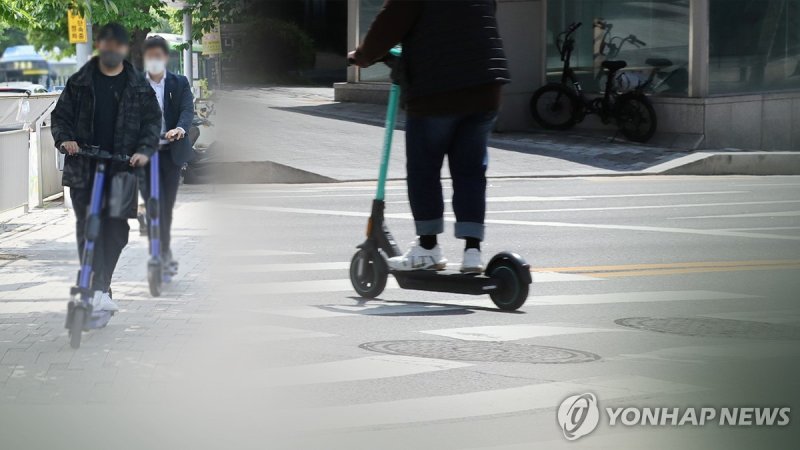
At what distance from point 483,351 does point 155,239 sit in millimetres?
3706

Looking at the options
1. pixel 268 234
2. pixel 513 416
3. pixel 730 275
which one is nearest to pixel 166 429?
pixel 513 416

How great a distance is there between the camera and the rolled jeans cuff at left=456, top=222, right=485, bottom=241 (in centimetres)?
507

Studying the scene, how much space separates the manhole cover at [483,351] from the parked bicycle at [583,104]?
56.0ft

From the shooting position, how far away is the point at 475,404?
4785 millimetres

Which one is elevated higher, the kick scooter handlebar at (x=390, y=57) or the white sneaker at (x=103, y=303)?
the kick scooter handlebar at (x=390, y=57)

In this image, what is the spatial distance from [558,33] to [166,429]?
20.9 meters

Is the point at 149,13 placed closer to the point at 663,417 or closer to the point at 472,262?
the point at 663,417

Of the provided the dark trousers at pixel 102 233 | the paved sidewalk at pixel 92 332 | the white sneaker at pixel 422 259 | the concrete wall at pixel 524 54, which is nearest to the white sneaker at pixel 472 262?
Answer: the white sneaker at pixel 422 259

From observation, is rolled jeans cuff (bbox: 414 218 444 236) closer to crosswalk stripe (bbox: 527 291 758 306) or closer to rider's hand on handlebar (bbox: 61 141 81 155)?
crosswalk stripe (bbox: 527 291 758 306)

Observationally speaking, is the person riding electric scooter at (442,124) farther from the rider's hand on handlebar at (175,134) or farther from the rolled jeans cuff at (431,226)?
the rider's hand on handlebar at (175,134)

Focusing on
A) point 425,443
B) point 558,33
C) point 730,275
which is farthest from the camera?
point 558,33

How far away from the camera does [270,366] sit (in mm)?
5000

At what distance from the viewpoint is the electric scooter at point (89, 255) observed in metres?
2.23

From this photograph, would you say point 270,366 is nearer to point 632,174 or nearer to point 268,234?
point 268,234
